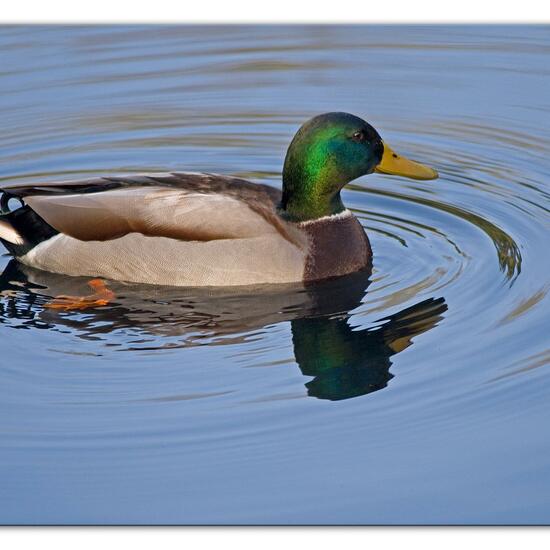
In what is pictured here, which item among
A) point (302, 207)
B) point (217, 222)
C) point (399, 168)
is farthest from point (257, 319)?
point (399, 168)

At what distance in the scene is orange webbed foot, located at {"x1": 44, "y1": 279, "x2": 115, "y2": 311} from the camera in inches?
304

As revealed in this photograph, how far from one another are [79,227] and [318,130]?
1.63m

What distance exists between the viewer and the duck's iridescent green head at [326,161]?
803cm

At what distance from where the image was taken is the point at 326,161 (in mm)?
8078

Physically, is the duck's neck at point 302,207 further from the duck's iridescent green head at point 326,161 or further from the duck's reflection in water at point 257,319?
the duck's reflection in water at point 257,319

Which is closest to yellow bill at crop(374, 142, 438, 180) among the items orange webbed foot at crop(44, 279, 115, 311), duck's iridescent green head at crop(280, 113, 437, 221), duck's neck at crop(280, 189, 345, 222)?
duck's iridescent green head at crop(280, 113, 437, 221)

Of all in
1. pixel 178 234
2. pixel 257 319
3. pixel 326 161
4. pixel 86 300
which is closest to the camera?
pixel 257 319

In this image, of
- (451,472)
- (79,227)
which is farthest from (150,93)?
(451,472)

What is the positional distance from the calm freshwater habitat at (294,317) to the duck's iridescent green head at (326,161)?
0.53 metres

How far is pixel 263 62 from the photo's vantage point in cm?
1160

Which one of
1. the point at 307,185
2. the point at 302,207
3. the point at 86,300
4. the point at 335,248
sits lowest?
the point at 86,300

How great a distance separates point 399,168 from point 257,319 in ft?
5.25

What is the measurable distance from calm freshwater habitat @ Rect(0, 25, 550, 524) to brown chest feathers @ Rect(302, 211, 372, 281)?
0.38 feet

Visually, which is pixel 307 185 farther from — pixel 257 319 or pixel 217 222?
pixel 257 319
